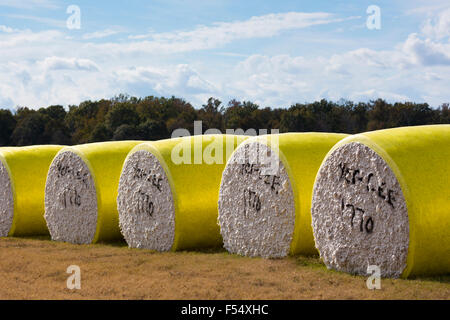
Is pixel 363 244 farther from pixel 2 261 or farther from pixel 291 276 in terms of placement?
pixel 2 261

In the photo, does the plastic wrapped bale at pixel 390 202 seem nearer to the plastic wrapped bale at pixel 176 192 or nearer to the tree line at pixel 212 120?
the plastic wrapped bale at pixel 176 192

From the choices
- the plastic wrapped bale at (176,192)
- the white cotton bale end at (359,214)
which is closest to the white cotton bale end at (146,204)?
the plastic wrapped bale at (176,192)

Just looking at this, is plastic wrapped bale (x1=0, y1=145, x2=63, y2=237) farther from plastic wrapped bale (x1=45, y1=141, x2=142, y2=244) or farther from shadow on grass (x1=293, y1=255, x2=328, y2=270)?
shadow on grass (x1=293, y1=255, x2=328, y2=270)

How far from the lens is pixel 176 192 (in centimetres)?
1299

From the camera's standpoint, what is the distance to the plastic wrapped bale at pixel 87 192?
1518 cm

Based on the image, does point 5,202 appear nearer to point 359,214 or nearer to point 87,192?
point 87,192

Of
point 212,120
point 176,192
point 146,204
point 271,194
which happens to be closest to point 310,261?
point 271,194

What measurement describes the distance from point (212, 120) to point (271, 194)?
56.5m

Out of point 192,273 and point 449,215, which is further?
point 192,273

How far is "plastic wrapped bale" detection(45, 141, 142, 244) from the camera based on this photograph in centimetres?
1518

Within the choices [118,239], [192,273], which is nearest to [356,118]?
[118,239]

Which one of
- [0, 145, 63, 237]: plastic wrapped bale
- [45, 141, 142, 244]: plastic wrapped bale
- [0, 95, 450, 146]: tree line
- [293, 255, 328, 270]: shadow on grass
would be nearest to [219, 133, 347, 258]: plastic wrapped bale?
[293, 255, 328, 270]: shadow on grass

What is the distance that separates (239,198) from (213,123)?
5314 cm

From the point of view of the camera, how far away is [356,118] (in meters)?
57.1
